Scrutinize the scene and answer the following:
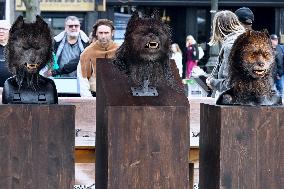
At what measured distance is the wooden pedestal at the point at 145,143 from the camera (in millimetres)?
5156

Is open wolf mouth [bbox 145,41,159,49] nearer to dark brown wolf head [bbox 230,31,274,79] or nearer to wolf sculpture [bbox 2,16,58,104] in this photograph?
dark brown wolf head [bbox 230,31,274,79]

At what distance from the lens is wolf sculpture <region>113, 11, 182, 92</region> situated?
5242mm

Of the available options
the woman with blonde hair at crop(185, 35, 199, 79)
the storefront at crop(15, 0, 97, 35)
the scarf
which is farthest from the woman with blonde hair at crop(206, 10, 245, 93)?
the storefront at crop(15, 0, 97, 35)

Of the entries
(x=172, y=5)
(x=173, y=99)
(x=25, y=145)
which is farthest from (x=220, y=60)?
(x=172, y=5)

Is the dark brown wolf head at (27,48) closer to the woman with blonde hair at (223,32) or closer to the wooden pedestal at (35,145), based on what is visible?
the wooden pedestal at (35,145)

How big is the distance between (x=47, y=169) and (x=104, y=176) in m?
0.35

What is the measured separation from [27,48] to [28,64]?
88mm

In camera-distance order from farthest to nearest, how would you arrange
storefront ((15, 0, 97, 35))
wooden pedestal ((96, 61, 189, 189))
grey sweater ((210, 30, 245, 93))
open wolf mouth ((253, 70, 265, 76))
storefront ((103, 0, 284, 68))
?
storefront ((103, 0, 284, 68))
storefront ((15, 0, 97, 35))
grey sweater ((210, 30, 245, 93))
open wolf mouth ((253, 70, 265, 76))
wooden pedestal ((96, 61, 189, 189))

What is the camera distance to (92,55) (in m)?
8.11

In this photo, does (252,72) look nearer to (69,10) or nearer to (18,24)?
(18,24)

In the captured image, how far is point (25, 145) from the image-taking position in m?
5.17

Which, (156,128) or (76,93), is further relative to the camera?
(76,93)

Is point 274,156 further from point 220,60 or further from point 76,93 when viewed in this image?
point 76,93

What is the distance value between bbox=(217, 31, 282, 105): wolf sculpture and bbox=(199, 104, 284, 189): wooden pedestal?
133 millimetres
